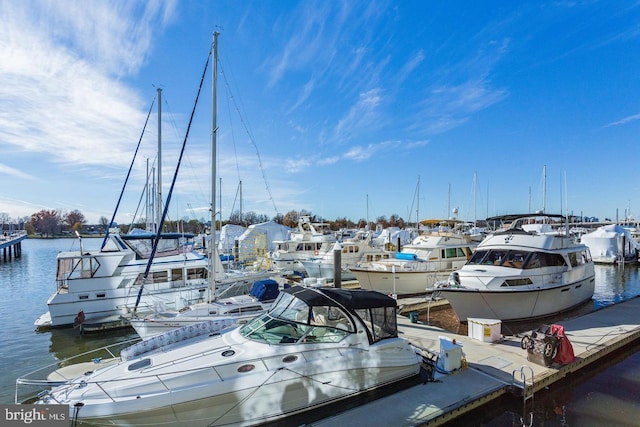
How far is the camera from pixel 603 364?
9.13 m

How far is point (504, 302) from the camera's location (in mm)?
11906

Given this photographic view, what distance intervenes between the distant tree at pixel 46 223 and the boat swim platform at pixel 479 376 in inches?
6343

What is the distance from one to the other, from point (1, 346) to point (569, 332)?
19652mm

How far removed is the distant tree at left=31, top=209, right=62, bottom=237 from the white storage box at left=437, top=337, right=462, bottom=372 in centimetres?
Answer: 16302

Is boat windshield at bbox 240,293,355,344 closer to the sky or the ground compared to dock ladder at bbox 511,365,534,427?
closer to the sky

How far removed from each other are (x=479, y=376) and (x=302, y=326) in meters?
4.22

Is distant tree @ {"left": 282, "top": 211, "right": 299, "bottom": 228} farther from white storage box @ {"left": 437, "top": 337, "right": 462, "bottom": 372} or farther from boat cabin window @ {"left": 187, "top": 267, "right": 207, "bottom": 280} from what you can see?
white storage box @ {"left": 437, "top": 337, "right": 462, "bottom": 372}

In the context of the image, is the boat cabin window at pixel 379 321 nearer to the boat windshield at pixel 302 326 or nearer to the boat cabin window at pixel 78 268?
the boat windshield at pixel 302 326

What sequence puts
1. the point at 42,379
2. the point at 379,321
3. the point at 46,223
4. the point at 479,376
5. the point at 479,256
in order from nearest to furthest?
the point at 379,321
the point at 479,376
the point at 42,379
the point at 479,256
the point at 46,223

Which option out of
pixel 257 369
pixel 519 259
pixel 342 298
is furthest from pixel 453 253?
pixel 257 369

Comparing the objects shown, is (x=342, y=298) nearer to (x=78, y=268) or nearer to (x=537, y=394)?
(x=537, y=394)

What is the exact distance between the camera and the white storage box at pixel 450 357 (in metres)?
7.48

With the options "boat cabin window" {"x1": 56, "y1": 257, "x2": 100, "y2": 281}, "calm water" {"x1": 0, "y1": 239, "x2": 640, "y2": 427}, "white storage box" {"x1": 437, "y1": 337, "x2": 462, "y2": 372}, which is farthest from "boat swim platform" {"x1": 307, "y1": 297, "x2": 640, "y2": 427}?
"boat cabin window" {"x1": 56, "y1": 257, "x2": 100, "y2": 281}

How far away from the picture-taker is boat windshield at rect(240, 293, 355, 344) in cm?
648
